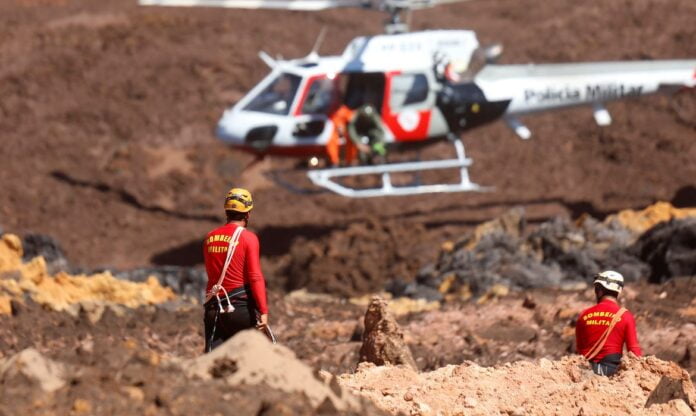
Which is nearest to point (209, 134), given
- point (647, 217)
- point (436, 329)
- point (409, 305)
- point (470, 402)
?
point (647, 217)

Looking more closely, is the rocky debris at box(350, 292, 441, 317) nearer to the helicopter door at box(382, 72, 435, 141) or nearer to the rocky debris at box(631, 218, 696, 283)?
the rocky debris at box(631, 218, 696, 283)

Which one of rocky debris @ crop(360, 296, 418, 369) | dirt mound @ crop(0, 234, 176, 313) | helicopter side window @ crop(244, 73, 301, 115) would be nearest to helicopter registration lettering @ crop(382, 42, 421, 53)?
helicopter side window @ crop(244, 73, 301, 115)

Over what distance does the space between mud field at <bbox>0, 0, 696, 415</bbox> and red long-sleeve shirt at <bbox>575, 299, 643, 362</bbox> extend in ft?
0.77

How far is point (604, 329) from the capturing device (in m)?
7.31

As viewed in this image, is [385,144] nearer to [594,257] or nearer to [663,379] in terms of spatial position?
[594,257]

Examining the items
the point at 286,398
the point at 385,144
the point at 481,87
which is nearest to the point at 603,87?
the point at 481,87

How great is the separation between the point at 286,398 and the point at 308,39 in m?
21.0

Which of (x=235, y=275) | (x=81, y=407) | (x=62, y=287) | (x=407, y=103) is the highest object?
(x=407, y=103)

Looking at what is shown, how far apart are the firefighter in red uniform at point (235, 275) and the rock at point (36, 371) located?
192 cm

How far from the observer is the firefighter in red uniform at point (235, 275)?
23.1 feet

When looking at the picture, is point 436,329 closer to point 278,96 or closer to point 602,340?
point 602,340

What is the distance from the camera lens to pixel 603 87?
55.8ft

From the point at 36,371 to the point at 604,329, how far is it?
362 centimetres

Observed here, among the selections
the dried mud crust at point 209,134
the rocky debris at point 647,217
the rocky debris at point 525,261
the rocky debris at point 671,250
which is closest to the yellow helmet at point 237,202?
the rocky debris at point 525,261
